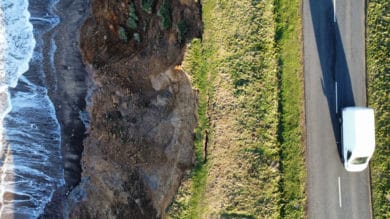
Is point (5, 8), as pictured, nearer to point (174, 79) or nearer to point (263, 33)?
point (174, 79)

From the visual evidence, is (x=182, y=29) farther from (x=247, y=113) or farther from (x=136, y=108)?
(x=247, y=113)

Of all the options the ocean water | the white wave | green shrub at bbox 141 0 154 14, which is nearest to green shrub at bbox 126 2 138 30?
green shrub at bbox 141 0 154 14

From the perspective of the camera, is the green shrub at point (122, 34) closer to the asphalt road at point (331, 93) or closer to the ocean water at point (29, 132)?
the ocean water at point (29, 132)

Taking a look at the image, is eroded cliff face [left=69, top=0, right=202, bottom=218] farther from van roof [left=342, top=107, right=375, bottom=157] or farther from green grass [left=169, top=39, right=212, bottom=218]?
van roof [left=342, top=107, right=375, bottom=157]

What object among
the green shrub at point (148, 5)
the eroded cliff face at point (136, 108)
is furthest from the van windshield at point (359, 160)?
the green shrub at point (148, 5)

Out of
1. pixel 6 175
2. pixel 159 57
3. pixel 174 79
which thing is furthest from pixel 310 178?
pixel 6 175
